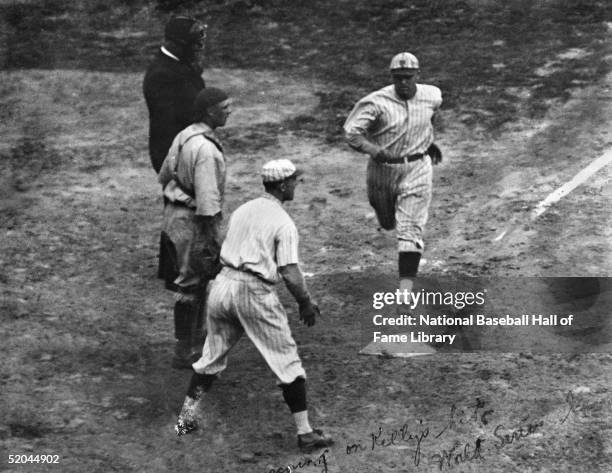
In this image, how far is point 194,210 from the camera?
28.2 ft

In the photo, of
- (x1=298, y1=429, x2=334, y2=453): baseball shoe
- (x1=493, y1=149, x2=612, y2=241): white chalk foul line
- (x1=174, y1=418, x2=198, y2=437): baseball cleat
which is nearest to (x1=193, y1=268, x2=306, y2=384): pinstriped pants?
(x1=298, y1=429, x2=334, y2=453): baseball shoe

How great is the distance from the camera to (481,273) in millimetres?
10344

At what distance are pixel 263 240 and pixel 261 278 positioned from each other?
0.78ft

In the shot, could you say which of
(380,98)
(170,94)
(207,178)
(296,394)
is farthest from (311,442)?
(170,94)

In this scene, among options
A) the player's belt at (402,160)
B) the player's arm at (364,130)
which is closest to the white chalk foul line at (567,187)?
the player's belt at (402,160)

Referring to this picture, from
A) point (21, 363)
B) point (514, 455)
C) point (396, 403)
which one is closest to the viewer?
point (514, 455)

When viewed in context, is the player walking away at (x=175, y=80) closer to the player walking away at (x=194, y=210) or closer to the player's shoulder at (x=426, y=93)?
the player walking away at (x=194, y=210)

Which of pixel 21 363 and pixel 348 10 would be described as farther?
pixel 348 10

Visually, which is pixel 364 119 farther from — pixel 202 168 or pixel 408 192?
pixel 202 168

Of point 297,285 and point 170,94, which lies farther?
point 170,94

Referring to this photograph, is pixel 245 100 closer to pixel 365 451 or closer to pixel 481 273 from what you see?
pixel 481 273

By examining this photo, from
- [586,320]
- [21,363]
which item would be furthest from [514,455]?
[21,363]

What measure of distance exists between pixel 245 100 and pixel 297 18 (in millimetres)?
2926

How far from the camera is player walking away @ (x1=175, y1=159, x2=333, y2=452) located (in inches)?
290
